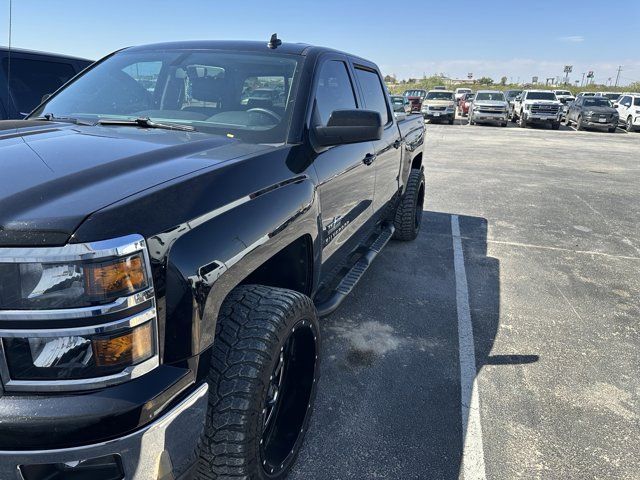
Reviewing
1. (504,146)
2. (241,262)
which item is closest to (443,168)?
(504,146)

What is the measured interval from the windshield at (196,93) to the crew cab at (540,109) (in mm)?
25224

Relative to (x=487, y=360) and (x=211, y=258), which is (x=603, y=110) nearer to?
(x=487, y=360)

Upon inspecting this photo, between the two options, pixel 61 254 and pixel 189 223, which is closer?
pixel 61 254

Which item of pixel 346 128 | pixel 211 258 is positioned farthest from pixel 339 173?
pixel 211 258

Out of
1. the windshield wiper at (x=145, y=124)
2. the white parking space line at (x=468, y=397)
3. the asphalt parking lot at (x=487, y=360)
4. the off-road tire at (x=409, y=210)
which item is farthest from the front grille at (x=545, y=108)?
the windshield wiper at (x=145, y=124)

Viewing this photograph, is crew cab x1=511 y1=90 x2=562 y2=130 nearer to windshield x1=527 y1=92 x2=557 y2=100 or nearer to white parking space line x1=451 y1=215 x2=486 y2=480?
windshield x1=527 y1=92 x2=557 y2=100

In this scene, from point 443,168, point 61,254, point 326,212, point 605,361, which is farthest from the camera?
point 443,168

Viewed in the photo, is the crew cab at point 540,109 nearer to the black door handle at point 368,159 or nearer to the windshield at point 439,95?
the windshield at point 439,95

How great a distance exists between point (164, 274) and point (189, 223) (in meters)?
0.19

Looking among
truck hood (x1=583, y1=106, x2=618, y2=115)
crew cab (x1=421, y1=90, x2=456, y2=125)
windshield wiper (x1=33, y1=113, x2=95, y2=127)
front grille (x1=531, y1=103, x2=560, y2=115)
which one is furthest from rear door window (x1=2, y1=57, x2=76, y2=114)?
truck hood (x1=583, y1=106, x2=618, y2=115)

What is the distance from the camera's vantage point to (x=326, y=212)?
2.67 m

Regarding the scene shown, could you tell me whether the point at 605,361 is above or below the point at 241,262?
below

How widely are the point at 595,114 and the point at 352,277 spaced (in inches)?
985

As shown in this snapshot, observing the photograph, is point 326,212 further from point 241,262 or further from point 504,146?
point 504,146
